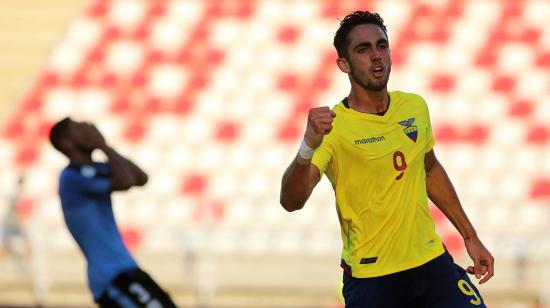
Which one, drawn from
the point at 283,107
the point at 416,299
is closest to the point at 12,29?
the point at 283,107

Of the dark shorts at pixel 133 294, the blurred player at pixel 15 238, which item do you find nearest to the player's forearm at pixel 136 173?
the dark shorts at pixel 133 294

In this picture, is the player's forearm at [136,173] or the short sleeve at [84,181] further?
the player's forearm at [136,173]

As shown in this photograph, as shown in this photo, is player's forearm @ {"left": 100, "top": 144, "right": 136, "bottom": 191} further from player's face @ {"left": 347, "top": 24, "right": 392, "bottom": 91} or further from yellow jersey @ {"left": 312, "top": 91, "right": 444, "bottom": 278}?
player's face @ {"left": 347, "top": 24, "right": 392, "bottom": 91}

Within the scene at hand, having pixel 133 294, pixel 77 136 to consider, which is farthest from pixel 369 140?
pixel 77 136

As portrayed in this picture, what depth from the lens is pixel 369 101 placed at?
453 centimetres

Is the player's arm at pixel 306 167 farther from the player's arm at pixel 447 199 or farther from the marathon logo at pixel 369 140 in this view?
the player's arm at pixel 447 199

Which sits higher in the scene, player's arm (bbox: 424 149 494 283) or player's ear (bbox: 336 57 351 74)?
player's ear (bbox: 336 57 351 74)

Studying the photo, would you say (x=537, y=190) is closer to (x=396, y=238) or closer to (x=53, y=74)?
(x=53, y=74)

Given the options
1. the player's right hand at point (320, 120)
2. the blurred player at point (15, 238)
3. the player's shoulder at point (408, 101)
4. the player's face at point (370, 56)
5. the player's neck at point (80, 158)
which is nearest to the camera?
the player's right hand at point (320, 120)

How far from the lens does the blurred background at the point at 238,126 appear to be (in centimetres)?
1157

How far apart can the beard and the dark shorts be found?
123 cm

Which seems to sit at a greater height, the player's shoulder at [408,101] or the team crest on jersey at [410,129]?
the player's shoulder at [408,101]

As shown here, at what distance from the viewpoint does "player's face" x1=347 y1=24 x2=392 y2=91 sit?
4364 millimetres

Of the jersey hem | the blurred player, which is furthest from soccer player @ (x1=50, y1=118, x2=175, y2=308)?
the blurred player
